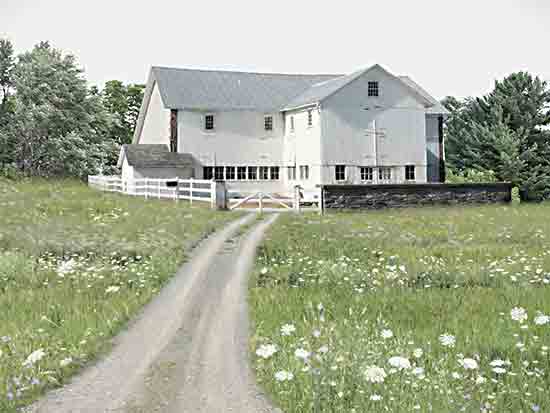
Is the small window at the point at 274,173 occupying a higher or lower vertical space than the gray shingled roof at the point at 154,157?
lower

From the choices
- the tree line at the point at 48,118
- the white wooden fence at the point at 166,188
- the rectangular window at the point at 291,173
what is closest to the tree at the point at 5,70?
the tree line at the point at 48,118

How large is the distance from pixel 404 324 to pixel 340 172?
34.7 m

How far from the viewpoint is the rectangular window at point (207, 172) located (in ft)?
150

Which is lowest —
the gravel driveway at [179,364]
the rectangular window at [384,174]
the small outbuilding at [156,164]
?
the gravel driveway at [179,364]

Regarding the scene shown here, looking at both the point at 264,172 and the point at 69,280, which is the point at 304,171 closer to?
the point at 264,172

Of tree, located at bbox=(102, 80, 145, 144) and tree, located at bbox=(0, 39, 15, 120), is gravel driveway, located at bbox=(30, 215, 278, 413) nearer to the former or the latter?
tree, located at bbox=(0, 39, 15, 120)

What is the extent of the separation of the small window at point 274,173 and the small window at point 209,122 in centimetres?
497

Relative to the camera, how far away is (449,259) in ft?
49.3

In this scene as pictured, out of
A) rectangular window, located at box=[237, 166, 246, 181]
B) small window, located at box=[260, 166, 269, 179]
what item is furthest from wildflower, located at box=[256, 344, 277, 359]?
small window, located at box=[260, 166, 269, 179]

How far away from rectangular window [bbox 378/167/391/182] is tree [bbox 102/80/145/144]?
36.8 m

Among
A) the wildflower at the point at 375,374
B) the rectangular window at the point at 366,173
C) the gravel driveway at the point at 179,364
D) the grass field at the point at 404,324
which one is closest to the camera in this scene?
the wildflower at the point at 375,374

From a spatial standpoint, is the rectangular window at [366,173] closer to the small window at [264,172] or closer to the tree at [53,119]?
the small window at [264,172]

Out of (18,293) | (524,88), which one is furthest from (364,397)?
(524,88)

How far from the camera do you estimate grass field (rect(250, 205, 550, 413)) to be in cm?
610
